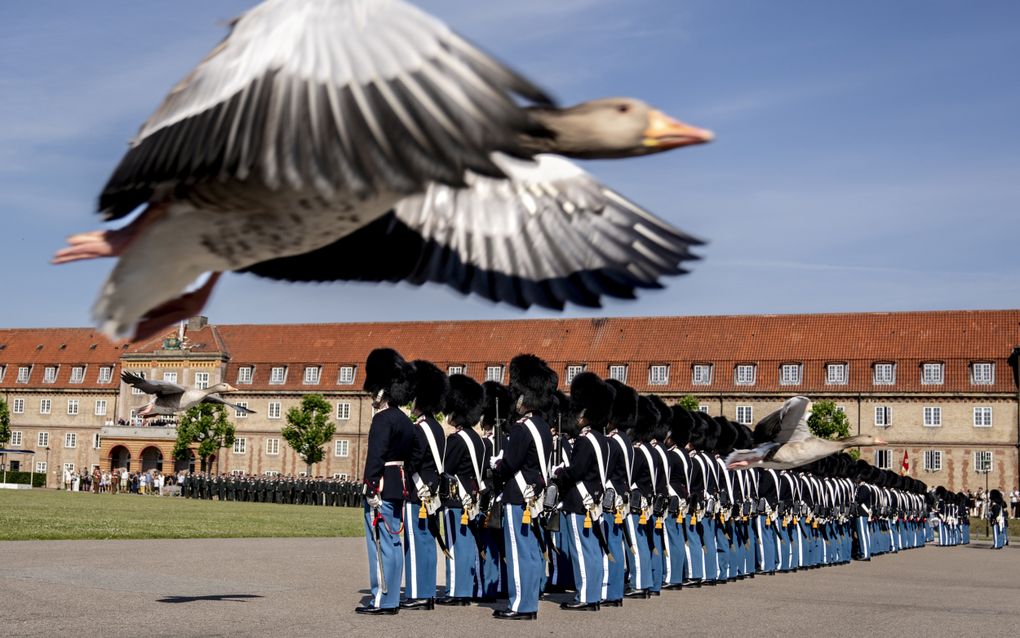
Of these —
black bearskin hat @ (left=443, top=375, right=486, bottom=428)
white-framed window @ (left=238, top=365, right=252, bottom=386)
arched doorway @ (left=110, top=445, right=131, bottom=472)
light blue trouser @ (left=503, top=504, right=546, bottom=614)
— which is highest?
white-framed window @ (left=238, top=365, right=252, bottom=386)

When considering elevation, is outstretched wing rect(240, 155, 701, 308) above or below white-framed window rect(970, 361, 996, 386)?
below

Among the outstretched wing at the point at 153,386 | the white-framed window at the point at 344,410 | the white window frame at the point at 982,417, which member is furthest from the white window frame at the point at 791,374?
the outstretched wing at the point at 153,386

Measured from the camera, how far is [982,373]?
72625 mm

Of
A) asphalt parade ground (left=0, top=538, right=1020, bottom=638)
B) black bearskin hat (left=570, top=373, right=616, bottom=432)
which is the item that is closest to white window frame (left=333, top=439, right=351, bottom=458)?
asphalt parade ground (left=0, top=538, right=1020, bottom=638)

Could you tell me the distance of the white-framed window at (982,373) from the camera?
72250mm

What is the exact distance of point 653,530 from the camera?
16.3 m

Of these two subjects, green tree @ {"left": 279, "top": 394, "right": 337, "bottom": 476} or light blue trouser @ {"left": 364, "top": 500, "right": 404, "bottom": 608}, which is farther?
green tree @ {"left": 279, "top": 394, "right": 337, "bottom": 476}

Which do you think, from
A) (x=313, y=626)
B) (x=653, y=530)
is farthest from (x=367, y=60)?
(x=653, y=530)

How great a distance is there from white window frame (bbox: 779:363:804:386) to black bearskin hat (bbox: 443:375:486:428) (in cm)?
6432

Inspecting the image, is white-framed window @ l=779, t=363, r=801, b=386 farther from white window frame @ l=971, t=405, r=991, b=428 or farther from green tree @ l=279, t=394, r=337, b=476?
green tree @ l=279, t=394, r=337, b=476

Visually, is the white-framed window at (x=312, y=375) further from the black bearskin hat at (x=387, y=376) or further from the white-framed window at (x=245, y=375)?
the black bearskin hat at (x=387, y=376)

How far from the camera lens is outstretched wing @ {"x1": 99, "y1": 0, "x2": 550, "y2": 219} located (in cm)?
142

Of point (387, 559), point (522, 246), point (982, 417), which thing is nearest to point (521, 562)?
point (387, 559)

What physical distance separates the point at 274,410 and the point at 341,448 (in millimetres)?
5658
